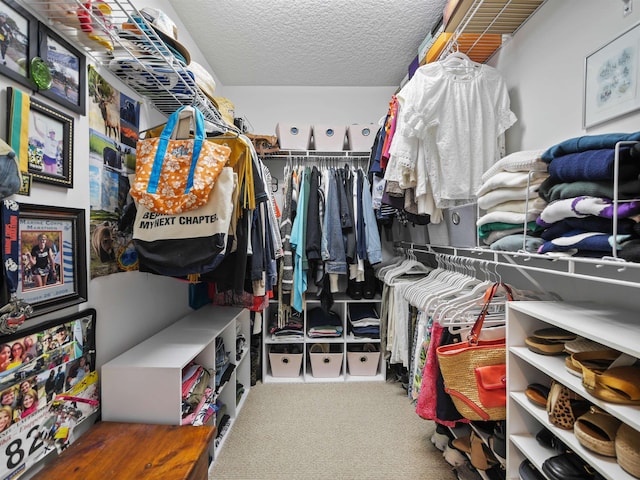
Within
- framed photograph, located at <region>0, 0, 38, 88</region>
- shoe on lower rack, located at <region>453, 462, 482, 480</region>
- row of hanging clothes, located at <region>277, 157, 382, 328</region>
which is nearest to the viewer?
framed photograph, located at <region>0, 0, 38, 88</region>

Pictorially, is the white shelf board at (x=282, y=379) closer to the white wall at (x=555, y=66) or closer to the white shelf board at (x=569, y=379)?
the white shelf board at (x=569, y=379)

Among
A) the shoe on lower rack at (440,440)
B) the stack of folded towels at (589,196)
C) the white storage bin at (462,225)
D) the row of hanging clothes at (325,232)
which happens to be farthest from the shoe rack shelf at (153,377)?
the white storage bin at (462,225)

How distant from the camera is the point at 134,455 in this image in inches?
Result: 43.8

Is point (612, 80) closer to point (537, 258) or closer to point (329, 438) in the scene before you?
point (537, 258)

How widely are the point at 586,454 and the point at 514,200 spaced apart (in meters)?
0.81

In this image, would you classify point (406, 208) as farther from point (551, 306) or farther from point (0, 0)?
point (0, 0)

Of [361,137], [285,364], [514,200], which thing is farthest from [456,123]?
[285,364]

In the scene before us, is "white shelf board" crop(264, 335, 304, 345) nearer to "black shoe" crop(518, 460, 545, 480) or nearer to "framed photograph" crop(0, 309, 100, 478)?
"framed photograph" crop(0, 309, 100, 478)

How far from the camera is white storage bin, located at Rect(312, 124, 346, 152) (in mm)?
2838

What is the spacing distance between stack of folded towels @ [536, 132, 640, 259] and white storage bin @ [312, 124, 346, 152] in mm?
1974

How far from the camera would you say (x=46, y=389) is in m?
1.06

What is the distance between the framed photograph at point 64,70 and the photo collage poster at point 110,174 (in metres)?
0.07

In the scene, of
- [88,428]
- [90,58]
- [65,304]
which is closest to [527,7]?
[90,58]

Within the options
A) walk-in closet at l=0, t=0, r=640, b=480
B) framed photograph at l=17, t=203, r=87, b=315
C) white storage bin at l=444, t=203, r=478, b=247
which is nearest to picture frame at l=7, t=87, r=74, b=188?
walk-in closet at l=0, t=0, r=640, b=480
